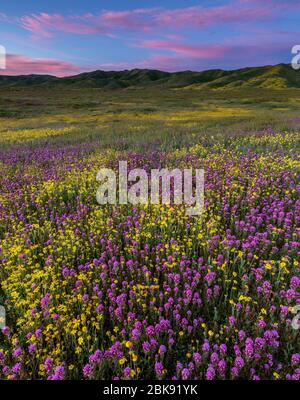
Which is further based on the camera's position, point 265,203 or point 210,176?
point 210,176

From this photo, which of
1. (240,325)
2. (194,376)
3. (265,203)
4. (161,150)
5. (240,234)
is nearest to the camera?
(194,376)

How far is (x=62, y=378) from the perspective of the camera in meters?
2.77

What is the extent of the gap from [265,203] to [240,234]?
1.39 m

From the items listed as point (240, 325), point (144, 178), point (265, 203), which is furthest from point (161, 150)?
point (240, 325)

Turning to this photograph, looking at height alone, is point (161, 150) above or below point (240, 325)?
above

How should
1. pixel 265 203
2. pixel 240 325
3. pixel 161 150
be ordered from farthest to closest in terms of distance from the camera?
pixel 161 150 < pixel 265 203 < pixel 240 325

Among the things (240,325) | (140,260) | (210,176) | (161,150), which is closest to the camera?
(240,325)

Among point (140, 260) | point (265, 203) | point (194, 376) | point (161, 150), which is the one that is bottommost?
point (194, 376)
